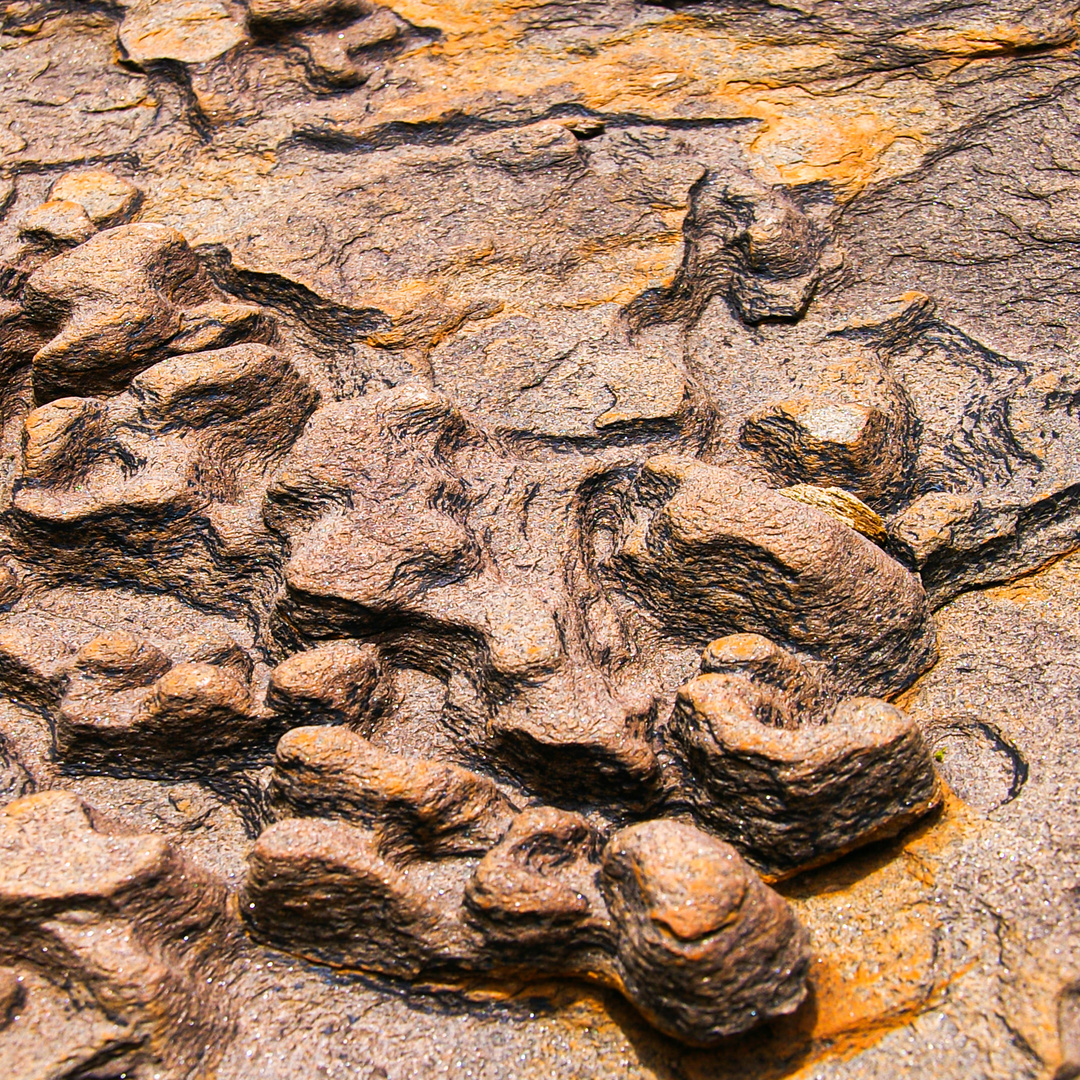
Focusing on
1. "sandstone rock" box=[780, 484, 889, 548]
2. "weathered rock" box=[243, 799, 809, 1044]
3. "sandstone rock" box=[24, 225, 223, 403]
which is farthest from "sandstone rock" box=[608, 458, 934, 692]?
"sandstone rock" box=[24, 225, 223, 403]

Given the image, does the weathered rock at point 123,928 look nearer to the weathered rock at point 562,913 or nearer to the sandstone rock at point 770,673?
the weathered rock at point 562,913

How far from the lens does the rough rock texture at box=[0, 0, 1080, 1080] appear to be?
6.84 feet

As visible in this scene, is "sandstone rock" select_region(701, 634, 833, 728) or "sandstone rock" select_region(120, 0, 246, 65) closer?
"sandstone rock" select_region(701, 634, 833, 728)

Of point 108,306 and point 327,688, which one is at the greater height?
point 108,306

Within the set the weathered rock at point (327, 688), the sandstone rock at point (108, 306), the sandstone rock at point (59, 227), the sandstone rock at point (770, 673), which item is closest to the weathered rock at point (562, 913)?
the weathered rock at point (327, 688)

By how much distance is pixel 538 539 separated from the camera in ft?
8.64

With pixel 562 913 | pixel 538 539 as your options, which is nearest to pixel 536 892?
pixel 562 913

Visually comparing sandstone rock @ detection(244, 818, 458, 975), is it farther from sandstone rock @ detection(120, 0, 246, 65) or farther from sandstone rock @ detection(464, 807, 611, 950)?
sandstone rock @ detection(120, 0, 246, 65)

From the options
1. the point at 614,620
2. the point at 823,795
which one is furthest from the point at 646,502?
the point at 823,795

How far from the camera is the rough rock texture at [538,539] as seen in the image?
2.08 metres

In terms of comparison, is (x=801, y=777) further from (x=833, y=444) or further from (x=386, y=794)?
(x=833, y=444)

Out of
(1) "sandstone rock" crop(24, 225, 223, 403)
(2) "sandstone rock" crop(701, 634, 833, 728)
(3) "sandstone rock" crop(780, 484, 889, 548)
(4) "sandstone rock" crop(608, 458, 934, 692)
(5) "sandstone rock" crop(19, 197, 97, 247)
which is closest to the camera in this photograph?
(2) "sandstone rock" crop(701, 634, 833, 728)

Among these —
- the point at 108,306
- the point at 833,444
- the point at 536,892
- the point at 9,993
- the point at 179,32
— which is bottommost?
the point at 9,993

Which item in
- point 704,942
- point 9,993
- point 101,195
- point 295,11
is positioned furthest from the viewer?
point 295,11
